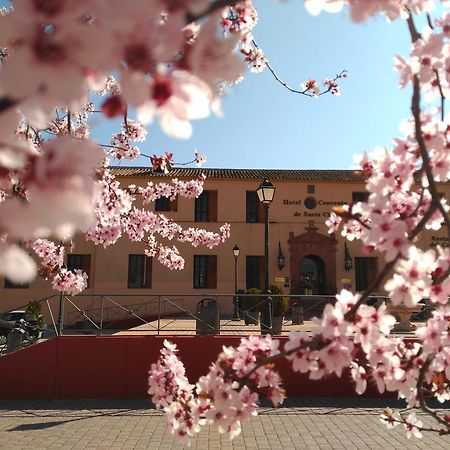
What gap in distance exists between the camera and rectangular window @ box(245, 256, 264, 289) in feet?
66.4

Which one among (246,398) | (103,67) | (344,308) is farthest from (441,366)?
(103,67)

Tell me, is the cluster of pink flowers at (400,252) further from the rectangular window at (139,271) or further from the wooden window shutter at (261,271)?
the rectangular window at (139,271)

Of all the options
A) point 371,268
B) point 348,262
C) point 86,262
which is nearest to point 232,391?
point 348,262

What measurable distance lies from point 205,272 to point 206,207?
333cm

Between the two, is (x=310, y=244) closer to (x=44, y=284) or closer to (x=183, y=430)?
(x=44, y=284)

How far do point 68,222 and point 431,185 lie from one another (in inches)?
59.2

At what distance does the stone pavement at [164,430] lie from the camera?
17.4 feet

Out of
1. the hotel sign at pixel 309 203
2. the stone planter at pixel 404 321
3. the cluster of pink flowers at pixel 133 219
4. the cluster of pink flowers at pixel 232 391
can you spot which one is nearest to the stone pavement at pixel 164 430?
the cluster of pink flowers at pixel 133 219

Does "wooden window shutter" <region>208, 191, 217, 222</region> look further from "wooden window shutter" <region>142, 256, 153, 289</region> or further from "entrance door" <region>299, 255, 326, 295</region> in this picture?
"entrance door" <region>299, 255, 326, 295</region>

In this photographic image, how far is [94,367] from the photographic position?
24.9 ft

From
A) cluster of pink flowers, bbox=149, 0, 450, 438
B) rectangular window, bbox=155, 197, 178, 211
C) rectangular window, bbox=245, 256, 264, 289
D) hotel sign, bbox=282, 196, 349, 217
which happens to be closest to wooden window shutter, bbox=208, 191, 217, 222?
rectangular window, bbox=155, 197, 178, 211

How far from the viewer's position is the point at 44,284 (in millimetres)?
19688

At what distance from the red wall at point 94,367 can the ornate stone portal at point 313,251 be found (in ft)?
40.8

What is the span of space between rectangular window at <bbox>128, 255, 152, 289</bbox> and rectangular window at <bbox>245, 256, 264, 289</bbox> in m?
4.62
